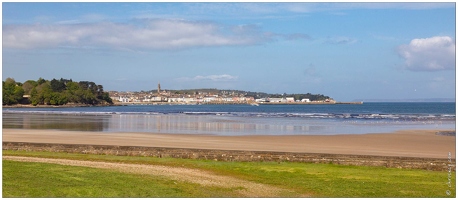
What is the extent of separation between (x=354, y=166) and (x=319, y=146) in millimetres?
Result: 10062

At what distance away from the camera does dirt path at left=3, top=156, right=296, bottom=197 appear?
10133 millimetres

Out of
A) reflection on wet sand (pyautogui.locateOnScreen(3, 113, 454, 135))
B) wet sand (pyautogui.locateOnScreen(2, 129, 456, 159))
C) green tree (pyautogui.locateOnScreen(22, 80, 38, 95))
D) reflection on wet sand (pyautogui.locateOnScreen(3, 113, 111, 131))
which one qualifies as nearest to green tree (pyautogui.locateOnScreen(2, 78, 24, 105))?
green tree (pyautogui.locateOnScreen(22, 80, 38, 95))

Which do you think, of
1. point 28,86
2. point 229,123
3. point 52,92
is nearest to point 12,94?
point 52,92

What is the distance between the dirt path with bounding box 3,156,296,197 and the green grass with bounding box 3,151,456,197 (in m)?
0.33

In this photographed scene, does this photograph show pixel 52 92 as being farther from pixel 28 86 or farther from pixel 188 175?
pixel 188 175

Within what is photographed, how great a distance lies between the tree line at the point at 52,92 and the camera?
436ft

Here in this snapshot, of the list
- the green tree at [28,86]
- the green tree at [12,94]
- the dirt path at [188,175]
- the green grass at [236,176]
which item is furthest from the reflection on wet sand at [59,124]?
the green tree at [28,86]

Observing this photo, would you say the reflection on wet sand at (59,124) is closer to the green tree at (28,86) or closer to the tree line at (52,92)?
the tree line at (52,92)

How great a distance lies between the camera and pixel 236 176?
1187 cm

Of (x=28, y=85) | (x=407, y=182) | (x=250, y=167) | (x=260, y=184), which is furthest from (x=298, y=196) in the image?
(x=28, y=85)

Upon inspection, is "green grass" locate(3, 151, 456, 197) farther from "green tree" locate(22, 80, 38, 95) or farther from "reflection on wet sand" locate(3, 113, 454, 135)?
"green tree" locate(22, 80, 38, 95)

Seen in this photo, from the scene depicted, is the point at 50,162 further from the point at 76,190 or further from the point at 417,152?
the point at 417,152

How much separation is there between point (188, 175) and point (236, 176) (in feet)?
3.38

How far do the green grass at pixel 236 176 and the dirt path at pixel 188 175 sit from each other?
1.10ft
